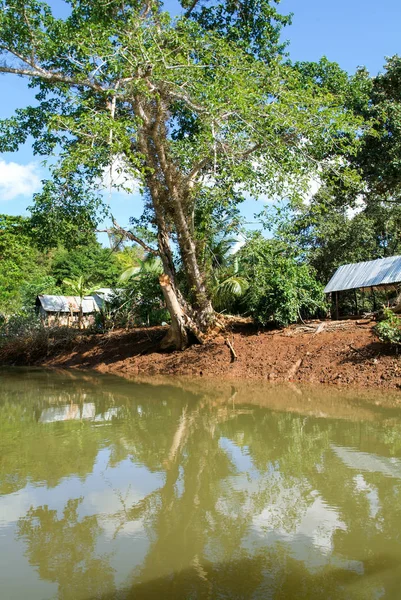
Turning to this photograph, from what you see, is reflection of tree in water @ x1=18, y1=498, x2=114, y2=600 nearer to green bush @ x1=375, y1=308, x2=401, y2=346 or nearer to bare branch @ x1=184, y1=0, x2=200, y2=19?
green bush @ x1=375, y1=308, x2=401, y2=346

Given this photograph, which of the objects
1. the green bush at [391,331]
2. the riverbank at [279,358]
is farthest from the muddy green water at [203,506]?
the riverbank at [279,358]

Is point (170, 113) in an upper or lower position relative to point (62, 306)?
upper

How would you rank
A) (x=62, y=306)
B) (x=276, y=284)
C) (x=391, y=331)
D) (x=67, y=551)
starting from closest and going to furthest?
1. (x=67, y=551)
2. (x=391, y=331)
3. (x=276, y=284)
4. (x=62, y=306)

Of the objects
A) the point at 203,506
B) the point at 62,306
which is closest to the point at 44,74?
the point at 203,506

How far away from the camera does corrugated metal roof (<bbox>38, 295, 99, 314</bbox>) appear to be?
97.9ft

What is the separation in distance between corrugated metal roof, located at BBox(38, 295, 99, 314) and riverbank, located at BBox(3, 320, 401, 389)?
39.0ft

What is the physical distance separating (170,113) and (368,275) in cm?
773

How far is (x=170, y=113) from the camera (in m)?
15.6

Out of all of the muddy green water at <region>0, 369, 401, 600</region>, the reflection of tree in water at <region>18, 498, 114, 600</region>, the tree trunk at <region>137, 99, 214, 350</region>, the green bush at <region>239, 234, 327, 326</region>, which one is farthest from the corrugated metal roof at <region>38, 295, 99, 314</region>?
the reflection of tree in water at <region>18, 498, 114, 600</region>

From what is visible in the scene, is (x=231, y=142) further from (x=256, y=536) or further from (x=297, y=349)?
(x=256, y=536)

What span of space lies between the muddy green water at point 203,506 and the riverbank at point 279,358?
3351mm

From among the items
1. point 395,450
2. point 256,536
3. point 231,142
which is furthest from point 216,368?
point 256,536

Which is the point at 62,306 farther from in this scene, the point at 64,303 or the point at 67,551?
the point at 67,551

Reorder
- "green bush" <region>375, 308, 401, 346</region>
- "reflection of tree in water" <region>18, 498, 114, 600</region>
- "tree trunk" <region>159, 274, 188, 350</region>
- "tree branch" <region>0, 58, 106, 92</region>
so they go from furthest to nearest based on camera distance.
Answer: "tree trunk" <region>159, 274, 188, 350</region>, "tree branch" <region>0, 58, 106, 92</region>, "green bush" <region>375, 308, 401, 346</region>, "reflection of tree in water" <region>18, 498, 114, 600</region>
